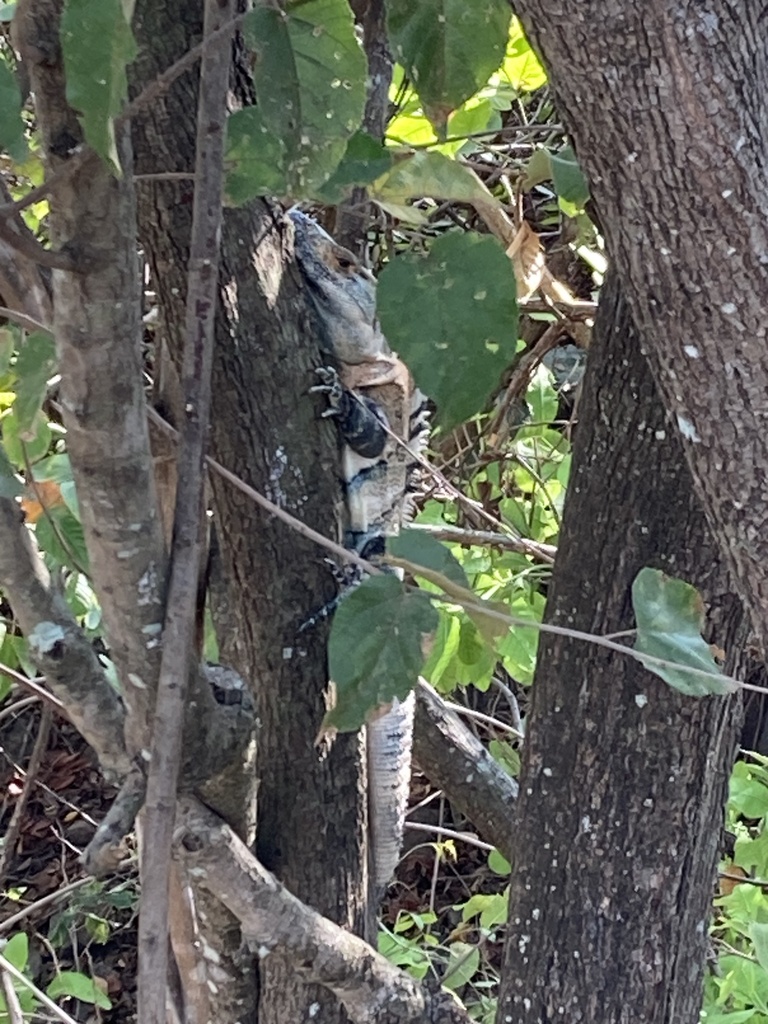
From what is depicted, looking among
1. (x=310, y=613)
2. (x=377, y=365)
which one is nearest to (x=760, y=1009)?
(x=310, y=613)

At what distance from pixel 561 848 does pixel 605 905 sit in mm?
67

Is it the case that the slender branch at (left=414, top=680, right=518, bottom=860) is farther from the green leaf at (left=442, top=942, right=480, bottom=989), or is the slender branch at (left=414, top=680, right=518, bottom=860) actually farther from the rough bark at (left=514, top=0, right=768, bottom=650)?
the rough bark at (left=514, top=0, right=768, bottom=650)

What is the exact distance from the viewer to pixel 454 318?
2.17 feet

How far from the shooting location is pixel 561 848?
A: 109 centimetres

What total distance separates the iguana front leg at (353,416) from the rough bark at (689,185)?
49 centimetres

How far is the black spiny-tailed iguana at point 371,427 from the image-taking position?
135cm

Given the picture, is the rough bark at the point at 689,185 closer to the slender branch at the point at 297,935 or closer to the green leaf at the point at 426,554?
the green leaf at the point at 426,554

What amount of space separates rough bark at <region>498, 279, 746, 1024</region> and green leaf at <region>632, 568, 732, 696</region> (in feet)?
0.95

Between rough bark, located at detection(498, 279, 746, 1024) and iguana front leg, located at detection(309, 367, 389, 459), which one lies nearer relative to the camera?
rough bark, located at detection(498, 279, 746, 1024)

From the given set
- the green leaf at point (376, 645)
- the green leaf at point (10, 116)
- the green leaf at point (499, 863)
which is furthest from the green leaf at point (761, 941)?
the green leaf at point (10, 116)

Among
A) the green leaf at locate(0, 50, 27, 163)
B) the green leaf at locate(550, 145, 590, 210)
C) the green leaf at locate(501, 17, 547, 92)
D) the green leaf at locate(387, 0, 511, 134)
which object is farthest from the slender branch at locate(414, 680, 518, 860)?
the green leaf at locate(0, 50, 27, 163)

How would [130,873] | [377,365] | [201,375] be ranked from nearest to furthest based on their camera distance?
[201,375]
[377,365]
[130,873]

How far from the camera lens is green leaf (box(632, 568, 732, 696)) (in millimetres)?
674

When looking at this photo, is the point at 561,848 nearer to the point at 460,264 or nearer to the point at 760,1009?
the point at 460,264
